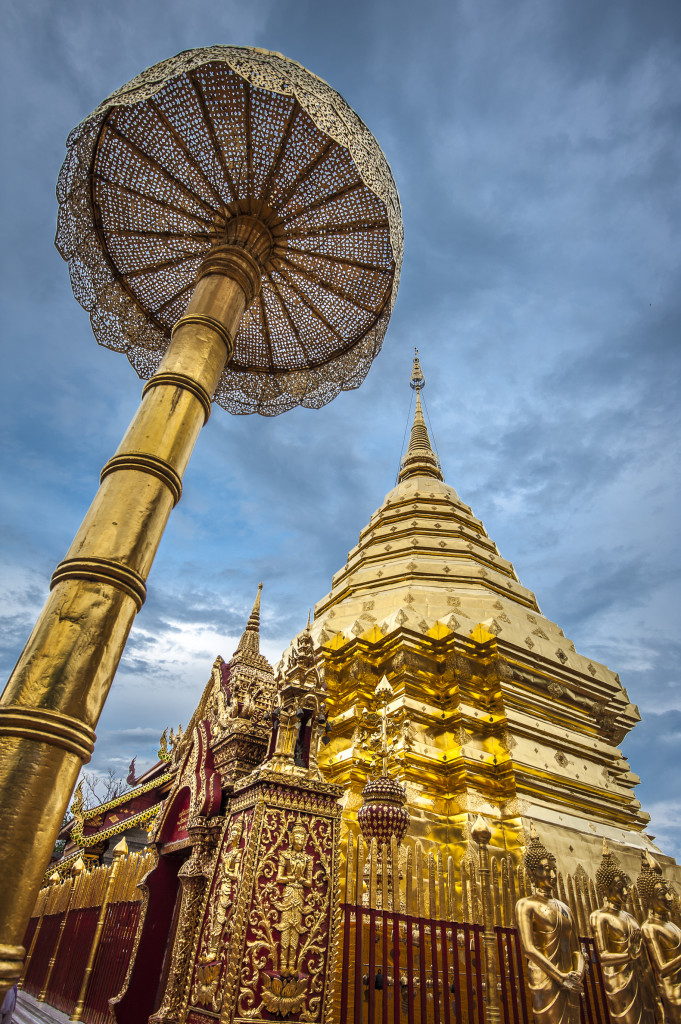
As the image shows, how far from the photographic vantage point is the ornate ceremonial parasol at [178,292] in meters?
2.21

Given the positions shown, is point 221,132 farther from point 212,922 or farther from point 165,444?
point 212,922

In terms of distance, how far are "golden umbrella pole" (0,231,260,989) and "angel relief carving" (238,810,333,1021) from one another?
5.23 ft

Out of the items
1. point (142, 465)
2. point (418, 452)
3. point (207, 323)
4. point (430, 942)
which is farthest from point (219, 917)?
point (418, 452)


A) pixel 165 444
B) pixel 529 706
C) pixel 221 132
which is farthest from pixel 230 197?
pixel 529 706

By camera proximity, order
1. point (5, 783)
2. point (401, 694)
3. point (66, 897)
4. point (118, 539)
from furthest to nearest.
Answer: point (401, 694) → point (66, 897) → point (118, 539) → point (5, 783)

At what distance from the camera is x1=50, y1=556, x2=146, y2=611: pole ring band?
2.56m

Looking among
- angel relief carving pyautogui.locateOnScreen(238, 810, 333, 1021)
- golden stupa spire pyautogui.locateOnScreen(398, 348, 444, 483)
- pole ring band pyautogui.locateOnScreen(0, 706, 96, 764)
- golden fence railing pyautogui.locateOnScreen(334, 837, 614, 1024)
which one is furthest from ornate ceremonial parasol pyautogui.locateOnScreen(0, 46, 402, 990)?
golden stupa spire pyautogui.locateOnScreen(398, 348, 444, 483)

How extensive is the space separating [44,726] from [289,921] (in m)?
2.06

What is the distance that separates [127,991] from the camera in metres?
4.57

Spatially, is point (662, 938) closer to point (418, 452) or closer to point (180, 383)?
point (180, 383)

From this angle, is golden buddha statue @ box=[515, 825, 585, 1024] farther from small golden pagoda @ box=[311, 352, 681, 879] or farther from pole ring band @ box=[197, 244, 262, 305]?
pole ring band @ box=[197, 244, 262, 305]

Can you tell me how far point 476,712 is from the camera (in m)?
9.58

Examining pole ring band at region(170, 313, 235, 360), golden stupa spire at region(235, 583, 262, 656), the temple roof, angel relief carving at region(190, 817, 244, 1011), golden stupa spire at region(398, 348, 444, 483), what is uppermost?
golden stupa spire at region(398, 348, 444, 483)

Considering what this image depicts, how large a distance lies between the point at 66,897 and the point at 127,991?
16.5 feet
